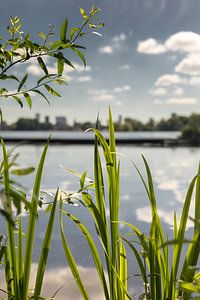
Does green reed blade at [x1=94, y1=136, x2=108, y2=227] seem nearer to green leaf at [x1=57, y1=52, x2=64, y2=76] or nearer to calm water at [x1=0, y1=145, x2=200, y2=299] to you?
calm water at [x1=0, y1=145, x2=200, y2=299]

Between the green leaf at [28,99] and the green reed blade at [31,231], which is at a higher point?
the green leaf at [28,99]

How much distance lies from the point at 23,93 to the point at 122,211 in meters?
2.28

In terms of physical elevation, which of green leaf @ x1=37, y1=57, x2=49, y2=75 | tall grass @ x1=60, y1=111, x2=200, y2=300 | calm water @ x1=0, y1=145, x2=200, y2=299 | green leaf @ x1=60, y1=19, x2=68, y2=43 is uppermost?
green leaf @ x1=60, y1=19, x2=68, y2=43

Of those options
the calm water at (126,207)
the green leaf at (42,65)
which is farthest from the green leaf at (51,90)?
the calm water at (126,207)

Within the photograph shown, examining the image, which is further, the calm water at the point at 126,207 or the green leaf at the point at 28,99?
the calm water at the point at 126,207

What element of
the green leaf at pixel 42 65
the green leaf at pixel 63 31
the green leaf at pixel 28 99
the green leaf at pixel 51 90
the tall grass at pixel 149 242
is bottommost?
the tall grass at pixel 149 242

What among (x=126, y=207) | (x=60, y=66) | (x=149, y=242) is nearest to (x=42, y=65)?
(x=60, y=66)

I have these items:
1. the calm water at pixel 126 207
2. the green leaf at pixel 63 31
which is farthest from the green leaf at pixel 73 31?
the calm water at pixel 126 207

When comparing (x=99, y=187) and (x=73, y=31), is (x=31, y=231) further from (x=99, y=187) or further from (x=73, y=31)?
(x=73, y=31)

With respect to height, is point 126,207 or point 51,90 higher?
point 51,90

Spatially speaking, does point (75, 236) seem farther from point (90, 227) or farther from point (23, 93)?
point (23, 93)

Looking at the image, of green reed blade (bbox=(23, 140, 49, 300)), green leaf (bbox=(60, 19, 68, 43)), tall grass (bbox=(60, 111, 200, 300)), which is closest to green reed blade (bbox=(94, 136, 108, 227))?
tall grass (bbox=(60, 111, 200, 300))

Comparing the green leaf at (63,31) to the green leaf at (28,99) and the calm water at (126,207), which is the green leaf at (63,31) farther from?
the calm water at (126,207)

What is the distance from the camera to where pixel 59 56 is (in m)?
0.74
